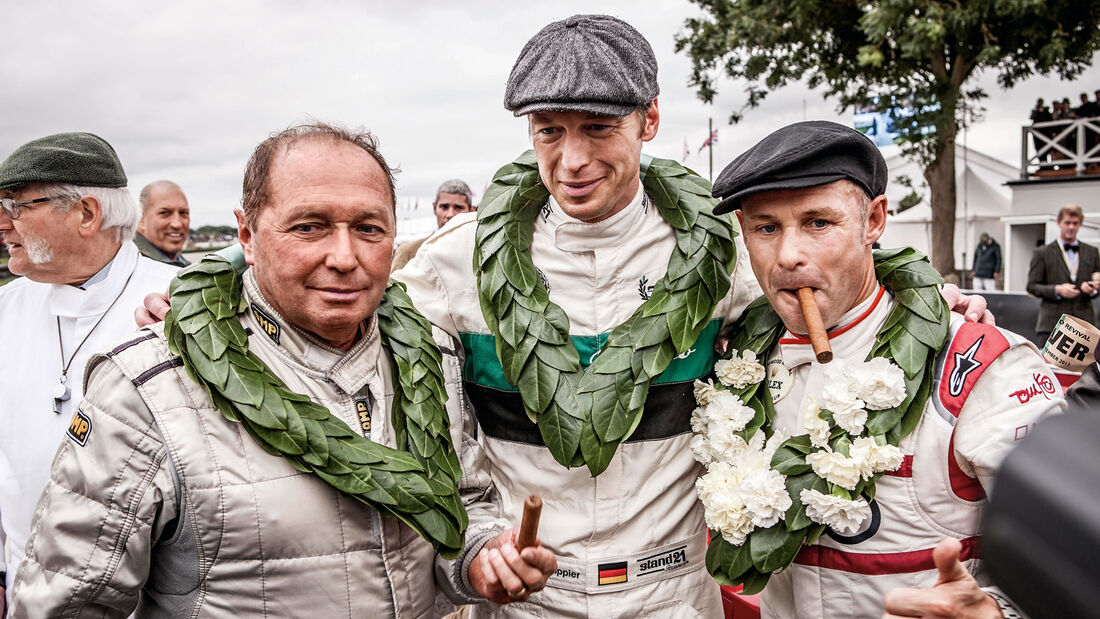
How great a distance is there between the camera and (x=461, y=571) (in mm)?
2062

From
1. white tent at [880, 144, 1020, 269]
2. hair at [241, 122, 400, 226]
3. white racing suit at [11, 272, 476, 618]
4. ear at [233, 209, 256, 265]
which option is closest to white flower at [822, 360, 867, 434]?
white racing suit at [11, 272, 476, 618]

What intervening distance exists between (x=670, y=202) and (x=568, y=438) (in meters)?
0.86

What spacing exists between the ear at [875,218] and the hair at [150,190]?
585cm

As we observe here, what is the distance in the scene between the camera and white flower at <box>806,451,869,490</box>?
6.30 ft

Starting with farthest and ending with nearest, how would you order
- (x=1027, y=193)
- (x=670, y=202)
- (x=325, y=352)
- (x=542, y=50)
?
(x=1027, y=193) → (x=670, y=202) → (x=542, y=50) → (x=325, y=352)

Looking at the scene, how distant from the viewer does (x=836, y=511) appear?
1.94m

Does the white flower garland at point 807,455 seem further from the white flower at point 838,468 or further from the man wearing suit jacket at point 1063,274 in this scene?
the man wearing suit jacket at point 1063,274

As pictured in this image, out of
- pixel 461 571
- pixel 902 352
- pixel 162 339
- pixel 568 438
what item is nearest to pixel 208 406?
pixel 162 339

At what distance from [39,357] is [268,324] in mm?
1403

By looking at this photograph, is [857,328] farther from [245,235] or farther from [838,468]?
[245,235]

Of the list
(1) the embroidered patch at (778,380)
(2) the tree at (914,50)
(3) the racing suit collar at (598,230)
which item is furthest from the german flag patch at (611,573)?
(2) the tree at (914,50)

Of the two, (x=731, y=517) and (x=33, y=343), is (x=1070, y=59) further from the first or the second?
(x=33, y=343)

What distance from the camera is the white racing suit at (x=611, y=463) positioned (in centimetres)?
228

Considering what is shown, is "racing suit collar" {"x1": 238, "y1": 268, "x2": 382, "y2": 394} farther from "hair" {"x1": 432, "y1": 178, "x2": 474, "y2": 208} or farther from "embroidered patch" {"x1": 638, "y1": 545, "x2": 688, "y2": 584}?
"hair" {"x1": 432, "y1": 178, "x2": 474, "y2": 208}
